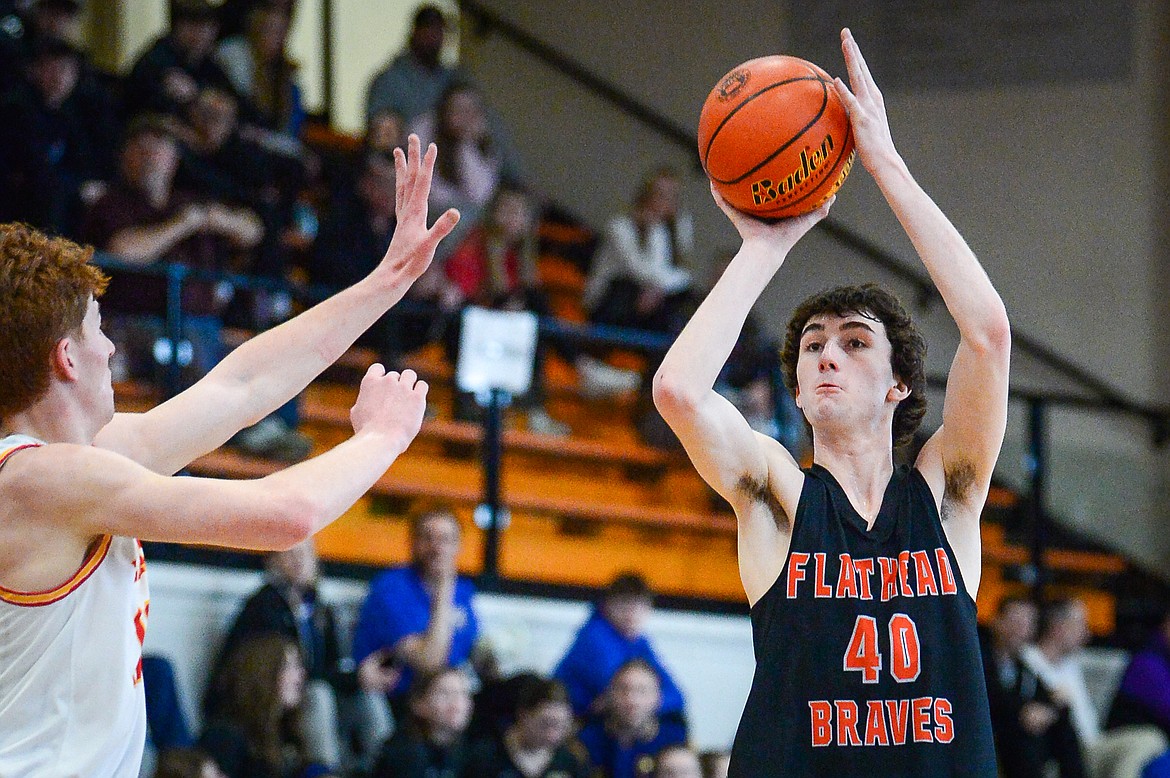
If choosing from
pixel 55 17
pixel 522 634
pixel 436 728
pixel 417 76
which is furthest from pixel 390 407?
pixel 417 76

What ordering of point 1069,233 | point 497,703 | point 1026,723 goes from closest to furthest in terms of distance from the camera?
point 497,703, point 1026,723, point 1069,233

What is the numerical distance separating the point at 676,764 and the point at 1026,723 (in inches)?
85.5

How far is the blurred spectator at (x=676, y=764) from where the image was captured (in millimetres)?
7223

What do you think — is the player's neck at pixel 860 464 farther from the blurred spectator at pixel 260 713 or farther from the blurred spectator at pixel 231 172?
the blurred spectator at pixel 231 172

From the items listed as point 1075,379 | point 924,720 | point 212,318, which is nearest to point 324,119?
point 212,318

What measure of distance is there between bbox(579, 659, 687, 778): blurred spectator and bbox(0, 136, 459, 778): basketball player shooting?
4.44m

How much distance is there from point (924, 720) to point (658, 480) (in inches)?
256

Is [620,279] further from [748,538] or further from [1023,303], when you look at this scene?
[748,538]

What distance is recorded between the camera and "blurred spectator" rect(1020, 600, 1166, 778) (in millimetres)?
8734

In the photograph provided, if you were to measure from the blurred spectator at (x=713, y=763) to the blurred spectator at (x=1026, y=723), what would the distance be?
163cm

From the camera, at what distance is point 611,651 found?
7906mm

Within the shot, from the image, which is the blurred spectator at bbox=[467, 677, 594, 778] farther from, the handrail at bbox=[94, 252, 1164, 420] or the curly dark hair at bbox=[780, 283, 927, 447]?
the curly dark hair at bbox=[780, 283, 927, 447]

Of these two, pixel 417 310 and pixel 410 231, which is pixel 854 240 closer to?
pixel 417 310

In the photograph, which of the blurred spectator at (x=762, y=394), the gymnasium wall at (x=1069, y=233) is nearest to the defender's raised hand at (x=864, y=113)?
the blurred spectator at (x=762, y=394)
